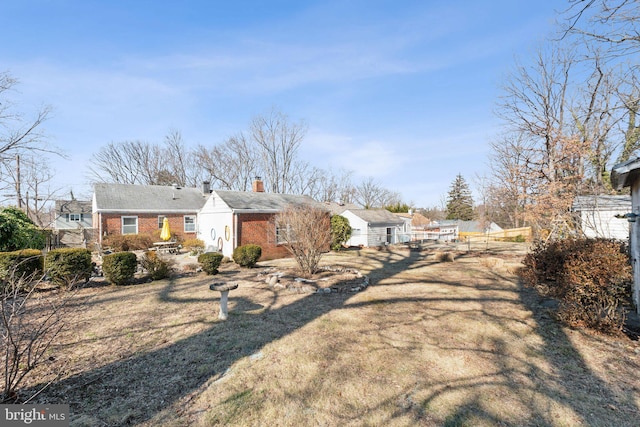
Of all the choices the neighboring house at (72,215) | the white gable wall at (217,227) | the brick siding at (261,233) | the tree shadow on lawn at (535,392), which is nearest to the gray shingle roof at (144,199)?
the white gable wall at (217,227)

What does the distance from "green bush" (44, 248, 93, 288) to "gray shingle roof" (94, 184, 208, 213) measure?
1274 cm

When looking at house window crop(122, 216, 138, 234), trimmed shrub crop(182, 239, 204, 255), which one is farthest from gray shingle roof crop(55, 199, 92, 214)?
trimmed shrub crop(182, 239, 204, 255)

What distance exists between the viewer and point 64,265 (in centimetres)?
850

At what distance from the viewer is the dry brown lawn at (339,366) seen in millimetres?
3086

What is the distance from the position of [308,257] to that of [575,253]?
7005mm

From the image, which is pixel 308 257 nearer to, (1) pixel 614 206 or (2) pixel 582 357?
(2) pixel 582 357

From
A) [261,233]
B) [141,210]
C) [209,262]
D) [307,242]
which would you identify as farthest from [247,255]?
[141,210]

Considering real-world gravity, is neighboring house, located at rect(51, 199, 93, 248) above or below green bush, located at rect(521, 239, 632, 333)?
above

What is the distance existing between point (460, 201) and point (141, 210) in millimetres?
48004

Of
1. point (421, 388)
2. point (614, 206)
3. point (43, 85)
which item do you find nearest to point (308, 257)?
point (421, 388)

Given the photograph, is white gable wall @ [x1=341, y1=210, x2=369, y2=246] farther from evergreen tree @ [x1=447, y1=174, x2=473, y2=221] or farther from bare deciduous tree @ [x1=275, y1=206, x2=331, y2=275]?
evergreen tree @ [x1=447, y1=174, x2=473, y2=221]

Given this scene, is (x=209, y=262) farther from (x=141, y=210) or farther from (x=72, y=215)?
(x=72, y=215)

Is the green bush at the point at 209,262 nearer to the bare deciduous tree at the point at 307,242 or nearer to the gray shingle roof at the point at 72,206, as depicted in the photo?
the bare deciduous tree at the point at 307,242

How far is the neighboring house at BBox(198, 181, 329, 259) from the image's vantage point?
48.6 feet
